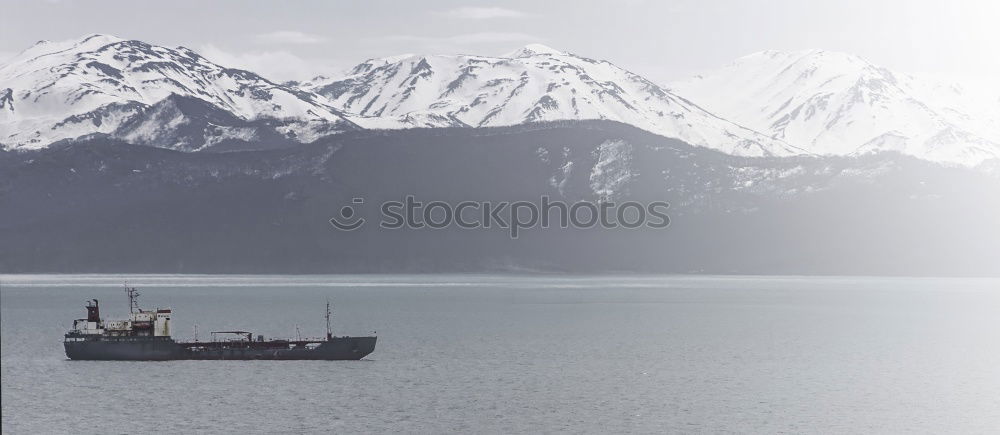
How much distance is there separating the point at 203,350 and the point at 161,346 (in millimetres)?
5186

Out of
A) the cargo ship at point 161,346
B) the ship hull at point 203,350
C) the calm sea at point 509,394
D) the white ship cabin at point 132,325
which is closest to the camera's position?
the calm sea at point 509,394

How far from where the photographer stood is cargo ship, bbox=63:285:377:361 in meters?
171

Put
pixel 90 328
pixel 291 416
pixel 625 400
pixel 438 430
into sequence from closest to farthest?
pixel 438 430 < pixel 291 416 < pixel 625 400 < pixel 90 328

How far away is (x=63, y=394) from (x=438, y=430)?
43.9m

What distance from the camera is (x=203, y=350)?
6841 inches

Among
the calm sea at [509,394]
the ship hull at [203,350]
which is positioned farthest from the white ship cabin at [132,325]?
the calm sea at [509,394]

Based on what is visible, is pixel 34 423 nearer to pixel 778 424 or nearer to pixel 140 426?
pixel 140 426

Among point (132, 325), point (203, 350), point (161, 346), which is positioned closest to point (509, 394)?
point (203, 350)

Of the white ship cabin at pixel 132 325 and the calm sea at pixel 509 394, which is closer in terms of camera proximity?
the calm sea at pixel 509 394

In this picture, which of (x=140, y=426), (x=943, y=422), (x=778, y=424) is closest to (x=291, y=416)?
(x=140, y=426)

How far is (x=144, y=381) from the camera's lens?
5837 inches

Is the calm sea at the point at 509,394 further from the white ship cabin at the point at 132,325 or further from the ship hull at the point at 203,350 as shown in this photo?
the white ship cabin at the point at 132,325

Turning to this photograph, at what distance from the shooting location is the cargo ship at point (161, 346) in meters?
171

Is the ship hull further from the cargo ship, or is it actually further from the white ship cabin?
the white ship cabin
